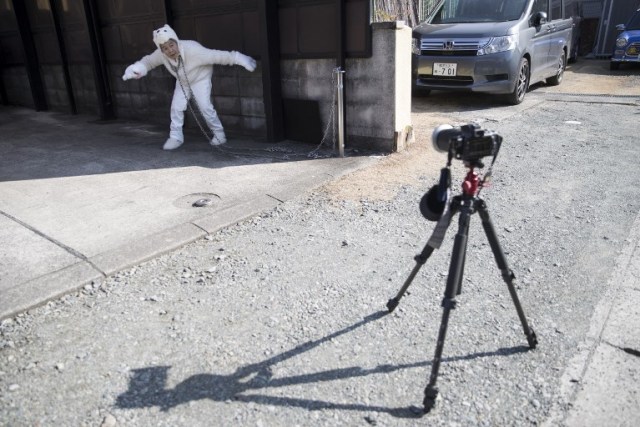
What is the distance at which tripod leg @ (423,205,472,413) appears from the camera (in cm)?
204

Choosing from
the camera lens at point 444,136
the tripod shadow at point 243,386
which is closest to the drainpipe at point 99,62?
the tripod shadow at point 243,386

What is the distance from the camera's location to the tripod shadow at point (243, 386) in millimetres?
2162

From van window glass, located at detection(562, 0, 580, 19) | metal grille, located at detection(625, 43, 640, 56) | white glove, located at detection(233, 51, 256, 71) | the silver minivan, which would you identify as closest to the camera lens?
white glove, located at detection(233, 51, 256, 71)

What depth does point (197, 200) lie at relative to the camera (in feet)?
→ 15.0

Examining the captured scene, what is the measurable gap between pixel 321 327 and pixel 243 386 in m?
0.59

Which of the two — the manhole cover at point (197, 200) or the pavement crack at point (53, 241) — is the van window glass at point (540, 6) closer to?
the manhole cover at point (197, 200)

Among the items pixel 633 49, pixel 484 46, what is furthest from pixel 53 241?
pixel 633 49

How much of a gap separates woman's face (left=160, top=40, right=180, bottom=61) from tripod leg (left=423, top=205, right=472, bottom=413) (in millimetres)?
5311

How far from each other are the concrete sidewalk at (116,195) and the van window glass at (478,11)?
4.72 m

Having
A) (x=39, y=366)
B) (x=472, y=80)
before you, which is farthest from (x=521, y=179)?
(x=39, y=366)

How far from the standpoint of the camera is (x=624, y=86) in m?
10.5

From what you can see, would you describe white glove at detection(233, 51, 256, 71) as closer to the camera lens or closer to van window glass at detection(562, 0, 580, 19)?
the camera lens

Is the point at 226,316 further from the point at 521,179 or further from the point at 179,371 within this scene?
the point at 521,179

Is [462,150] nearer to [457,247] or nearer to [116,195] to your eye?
[457,247]
